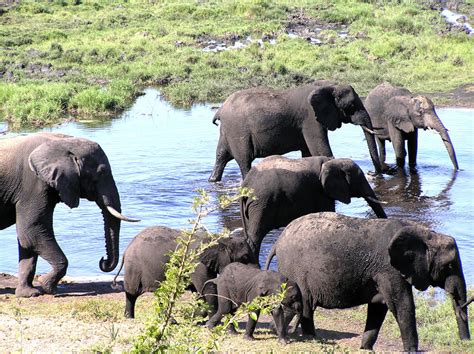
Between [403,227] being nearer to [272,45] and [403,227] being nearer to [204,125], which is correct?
[204,125]

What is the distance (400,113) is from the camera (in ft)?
62.9

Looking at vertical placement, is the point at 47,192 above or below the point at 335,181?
above

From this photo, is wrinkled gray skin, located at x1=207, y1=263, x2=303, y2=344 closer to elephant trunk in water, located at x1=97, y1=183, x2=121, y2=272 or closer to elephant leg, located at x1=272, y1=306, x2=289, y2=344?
elephant leg, located at x1=272, y1=306, x2=289, y2=344

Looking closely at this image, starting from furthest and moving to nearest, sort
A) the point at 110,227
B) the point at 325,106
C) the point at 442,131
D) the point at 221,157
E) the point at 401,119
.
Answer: the point at 401,119 → the point at 442,131 → the point at 221,157 → the point at 325,106 → the point at 110,227

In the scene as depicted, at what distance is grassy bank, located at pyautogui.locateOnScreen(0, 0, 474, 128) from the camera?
28.0 meters

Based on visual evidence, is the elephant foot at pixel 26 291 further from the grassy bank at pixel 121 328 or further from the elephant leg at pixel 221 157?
the elephant leg at pixel 221 157

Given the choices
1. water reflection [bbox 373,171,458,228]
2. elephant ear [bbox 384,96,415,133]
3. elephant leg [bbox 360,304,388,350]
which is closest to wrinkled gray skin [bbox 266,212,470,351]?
elephant leg [bbox 360,304,388,350]

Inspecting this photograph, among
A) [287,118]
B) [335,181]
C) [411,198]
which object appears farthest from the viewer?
[411,198]

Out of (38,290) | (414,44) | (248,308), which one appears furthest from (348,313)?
(414,44)

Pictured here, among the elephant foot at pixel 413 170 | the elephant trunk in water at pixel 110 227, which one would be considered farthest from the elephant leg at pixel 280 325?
the elephant foot at pixel 413 170

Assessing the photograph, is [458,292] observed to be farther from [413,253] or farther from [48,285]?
[48,285]

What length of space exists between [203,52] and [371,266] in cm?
2833

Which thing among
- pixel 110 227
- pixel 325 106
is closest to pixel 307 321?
pixel 110 227

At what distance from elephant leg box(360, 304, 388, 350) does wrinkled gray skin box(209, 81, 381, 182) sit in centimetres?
694
